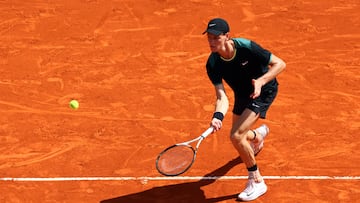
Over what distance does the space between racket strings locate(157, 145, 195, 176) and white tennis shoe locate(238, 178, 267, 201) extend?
1.01 m

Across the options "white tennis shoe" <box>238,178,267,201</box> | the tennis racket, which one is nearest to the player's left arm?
the tennis racket

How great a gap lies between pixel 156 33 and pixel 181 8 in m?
1.57

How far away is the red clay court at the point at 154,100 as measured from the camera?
8.55 meters

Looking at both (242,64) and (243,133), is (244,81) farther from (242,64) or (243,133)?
(243,133)

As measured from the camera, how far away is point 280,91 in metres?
10.8

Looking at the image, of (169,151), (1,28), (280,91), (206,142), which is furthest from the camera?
(1,28)

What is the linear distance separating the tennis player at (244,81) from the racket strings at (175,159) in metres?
A: 0.60

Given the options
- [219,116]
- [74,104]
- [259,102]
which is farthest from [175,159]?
[74,104]

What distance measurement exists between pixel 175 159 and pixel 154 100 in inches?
122

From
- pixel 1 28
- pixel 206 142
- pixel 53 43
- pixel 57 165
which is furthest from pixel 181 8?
pixel 57 165

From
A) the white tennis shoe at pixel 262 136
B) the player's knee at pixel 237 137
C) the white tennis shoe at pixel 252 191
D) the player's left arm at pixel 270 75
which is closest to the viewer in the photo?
the player's left arm at pixel 270 75

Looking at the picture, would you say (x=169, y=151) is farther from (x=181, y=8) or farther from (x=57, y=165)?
(x=181, y=8)

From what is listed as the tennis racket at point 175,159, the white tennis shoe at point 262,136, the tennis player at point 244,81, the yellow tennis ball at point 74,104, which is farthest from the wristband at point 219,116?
the yellow tennis ball at point 74,104

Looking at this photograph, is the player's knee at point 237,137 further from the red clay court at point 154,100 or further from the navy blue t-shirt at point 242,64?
the red clay court at point 154,100
